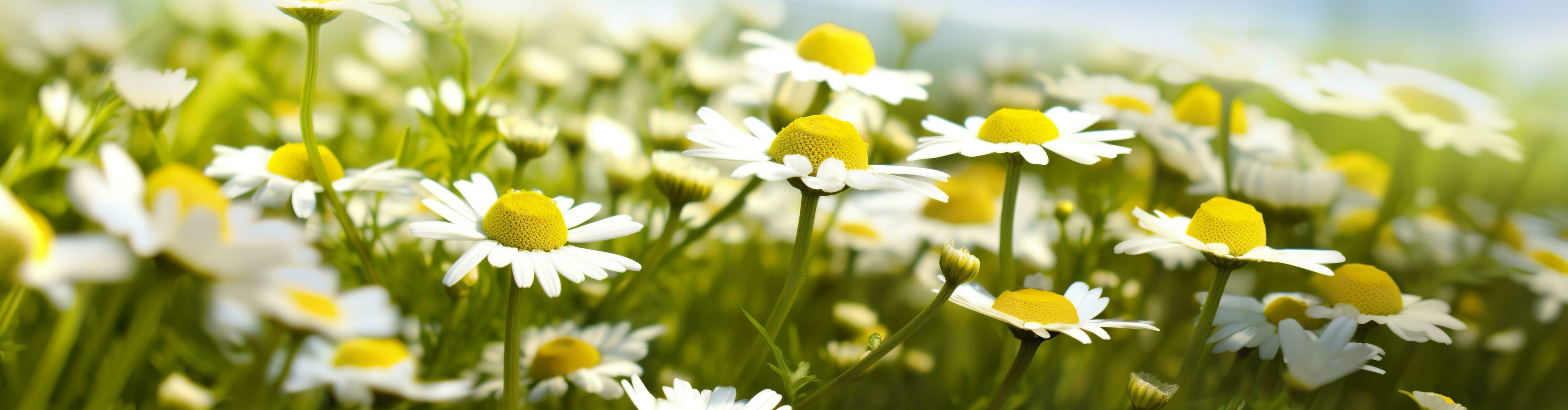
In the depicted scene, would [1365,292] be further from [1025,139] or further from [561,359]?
[561,359]

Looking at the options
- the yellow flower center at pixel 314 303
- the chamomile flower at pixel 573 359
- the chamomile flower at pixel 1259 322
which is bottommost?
the chamomile flower at pixel 573 359

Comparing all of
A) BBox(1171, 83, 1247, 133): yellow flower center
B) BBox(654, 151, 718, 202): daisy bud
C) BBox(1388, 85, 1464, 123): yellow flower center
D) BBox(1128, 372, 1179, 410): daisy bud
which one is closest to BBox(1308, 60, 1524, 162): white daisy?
BBox(1388, 85, 1464, 123): yellow flower center

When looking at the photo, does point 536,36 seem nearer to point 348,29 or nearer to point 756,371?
point 348,29

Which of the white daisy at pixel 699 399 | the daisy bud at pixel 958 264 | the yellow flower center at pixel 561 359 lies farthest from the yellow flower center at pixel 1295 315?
the yellow flower center at pixel 561 359

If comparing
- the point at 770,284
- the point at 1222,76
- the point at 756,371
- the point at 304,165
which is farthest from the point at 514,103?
the point at 1222,76

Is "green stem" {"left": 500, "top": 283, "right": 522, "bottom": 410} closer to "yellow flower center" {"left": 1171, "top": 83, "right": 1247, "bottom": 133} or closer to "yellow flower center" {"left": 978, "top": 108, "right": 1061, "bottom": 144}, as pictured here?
"yellow flower center" {"left": 978, "top": 108, "right": 1061, "bottom": 144}

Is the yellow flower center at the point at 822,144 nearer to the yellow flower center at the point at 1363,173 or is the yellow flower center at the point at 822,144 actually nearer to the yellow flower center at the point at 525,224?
the yellow flower center at the point at 525,224

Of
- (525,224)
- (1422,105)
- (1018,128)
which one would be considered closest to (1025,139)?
(1018,128)
